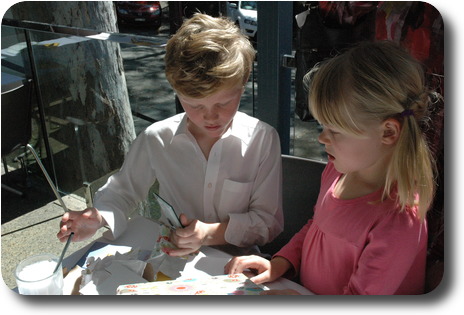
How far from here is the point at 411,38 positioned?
1.62m

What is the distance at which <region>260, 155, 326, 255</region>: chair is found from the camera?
171cm

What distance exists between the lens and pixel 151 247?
1460mm

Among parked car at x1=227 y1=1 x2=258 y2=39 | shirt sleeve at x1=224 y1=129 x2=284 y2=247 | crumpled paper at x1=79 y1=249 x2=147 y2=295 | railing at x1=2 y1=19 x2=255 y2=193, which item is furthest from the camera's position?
railing at x1=2 y1=19 x2=255 y2=193

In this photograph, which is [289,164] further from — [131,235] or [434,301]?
[434,301]

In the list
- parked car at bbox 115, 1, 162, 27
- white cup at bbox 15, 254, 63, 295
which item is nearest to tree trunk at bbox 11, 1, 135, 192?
white cup at bbox 15, 254, 63, 295

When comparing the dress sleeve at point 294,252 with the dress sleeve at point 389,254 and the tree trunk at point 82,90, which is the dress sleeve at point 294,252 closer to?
the dress sleeve at point 389,254

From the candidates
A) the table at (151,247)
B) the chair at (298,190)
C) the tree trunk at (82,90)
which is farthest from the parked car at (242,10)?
the table at (151,247)

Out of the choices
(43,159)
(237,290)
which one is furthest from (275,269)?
(43,159)

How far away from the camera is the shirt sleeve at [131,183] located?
160cm

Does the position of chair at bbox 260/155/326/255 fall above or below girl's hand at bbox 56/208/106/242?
below

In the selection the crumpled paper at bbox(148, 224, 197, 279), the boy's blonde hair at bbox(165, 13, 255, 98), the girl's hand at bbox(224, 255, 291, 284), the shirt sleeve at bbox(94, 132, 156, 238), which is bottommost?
the girl's hand at bbox(224, 255, 291, 284)

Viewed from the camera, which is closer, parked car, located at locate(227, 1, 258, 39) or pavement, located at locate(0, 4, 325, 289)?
pavement, located at locate(0, 4, 325, 289)

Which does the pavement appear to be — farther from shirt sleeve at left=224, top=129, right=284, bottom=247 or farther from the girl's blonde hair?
the girl's blonde hair

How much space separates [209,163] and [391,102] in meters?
0.67
